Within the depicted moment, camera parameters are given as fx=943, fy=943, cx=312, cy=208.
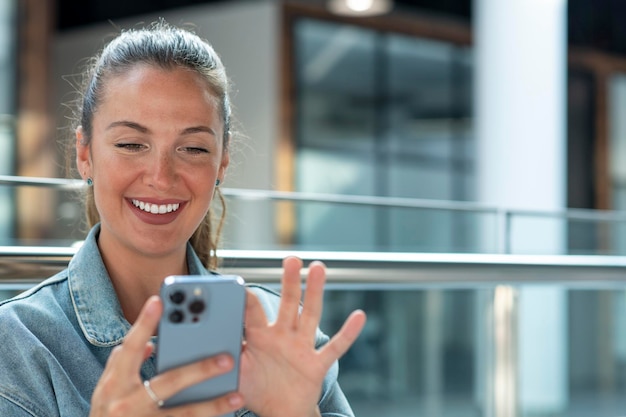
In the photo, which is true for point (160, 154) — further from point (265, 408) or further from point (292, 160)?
point (292, 160)

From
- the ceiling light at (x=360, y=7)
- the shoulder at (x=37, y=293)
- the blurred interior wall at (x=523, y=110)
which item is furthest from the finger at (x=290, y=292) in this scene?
the ceiling light at (x=360, y=7)

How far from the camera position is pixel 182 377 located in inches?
44.1

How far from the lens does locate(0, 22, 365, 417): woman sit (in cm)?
127

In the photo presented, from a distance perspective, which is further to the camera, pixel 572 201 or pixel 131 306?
pixel 572 201

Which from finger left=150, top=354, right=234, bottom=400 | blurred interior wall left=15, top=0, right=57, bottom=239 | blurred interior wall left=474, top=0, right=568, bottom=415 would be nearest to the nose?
finger left=150, top=354, right=234, bottom=400

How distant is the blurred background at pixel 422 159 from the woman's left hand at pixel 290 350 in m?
1.32

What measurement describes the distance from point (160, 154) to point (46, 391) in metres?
0.39

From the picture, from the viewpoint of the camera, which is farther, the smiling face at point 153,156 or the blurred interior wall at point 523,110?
the blurred interior wall at point 523,110

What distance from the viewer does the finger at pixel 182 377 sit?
1.12 meters

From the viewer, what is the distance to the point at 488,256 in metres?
2.60

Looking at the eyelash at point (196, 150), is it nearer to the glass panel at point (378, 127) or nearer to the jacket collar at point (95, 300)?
the jacket collar at point (95, 300)

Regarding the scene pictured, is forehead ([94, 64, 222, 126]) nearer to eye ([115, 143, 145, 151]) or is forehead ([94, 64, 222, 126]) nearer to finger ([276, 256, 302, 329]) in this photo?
eye ([115, 143, 145, 151])

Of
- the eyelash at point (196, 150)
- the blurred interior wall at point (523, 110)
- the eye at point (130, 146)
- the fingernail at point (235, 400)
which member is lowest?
the fingernail at point (235, 400)

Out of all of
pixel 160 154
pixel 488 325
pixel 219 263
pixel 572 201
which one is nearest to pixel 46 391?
pixel 160 154
